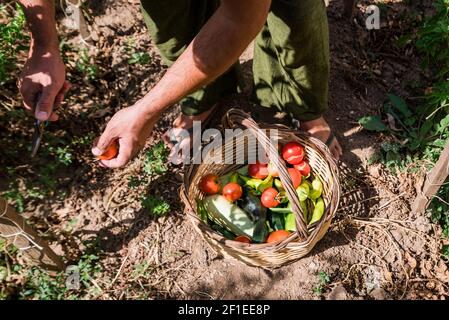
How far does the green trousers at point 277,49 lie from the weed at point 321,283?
90cm

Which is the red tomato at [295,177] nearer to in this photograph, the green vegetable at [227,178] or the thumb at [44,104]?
the green vegetable at [227,178]

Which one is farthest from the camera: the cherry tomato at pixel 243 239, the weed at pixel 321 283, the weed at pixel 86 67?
the weed at pixel 86 67

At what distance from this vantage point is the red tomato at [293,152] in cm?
234

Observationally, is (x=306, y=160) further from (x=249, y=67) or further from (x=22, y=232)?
→ (x=22, y=232)

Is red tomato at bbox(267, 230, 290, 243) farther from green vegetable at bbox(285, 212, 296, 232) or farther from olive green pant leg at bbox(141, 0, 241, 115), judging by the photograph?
olive green pant leg at bbox(141, 0, 241, 115)

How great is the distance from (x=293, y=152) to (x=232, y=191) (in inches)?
15.9

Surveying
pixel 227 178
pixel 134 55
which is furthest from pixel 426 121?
pixel 134 55

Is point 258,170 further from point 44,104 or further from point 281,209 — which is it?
point 44,104

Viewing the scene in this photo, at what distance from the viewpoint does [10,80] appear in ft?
8.47

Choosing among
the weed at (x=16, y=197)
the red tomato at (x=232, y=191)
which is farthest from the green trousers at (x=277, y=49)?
the weed at (x=16, y=197)

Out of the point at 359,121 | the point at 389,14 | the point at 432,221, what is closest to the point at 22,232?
the point at 359,121

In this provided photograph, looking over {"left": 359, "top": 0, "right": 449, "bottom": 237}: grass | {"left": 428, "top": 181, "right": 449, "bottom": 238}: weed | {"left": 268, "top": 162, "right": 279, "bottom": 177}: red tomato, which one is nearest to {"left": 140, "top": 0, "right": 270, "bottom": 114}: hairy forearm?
{"left": 268, "top": 162, "right": 279, "bottom": 177}: red tomato
